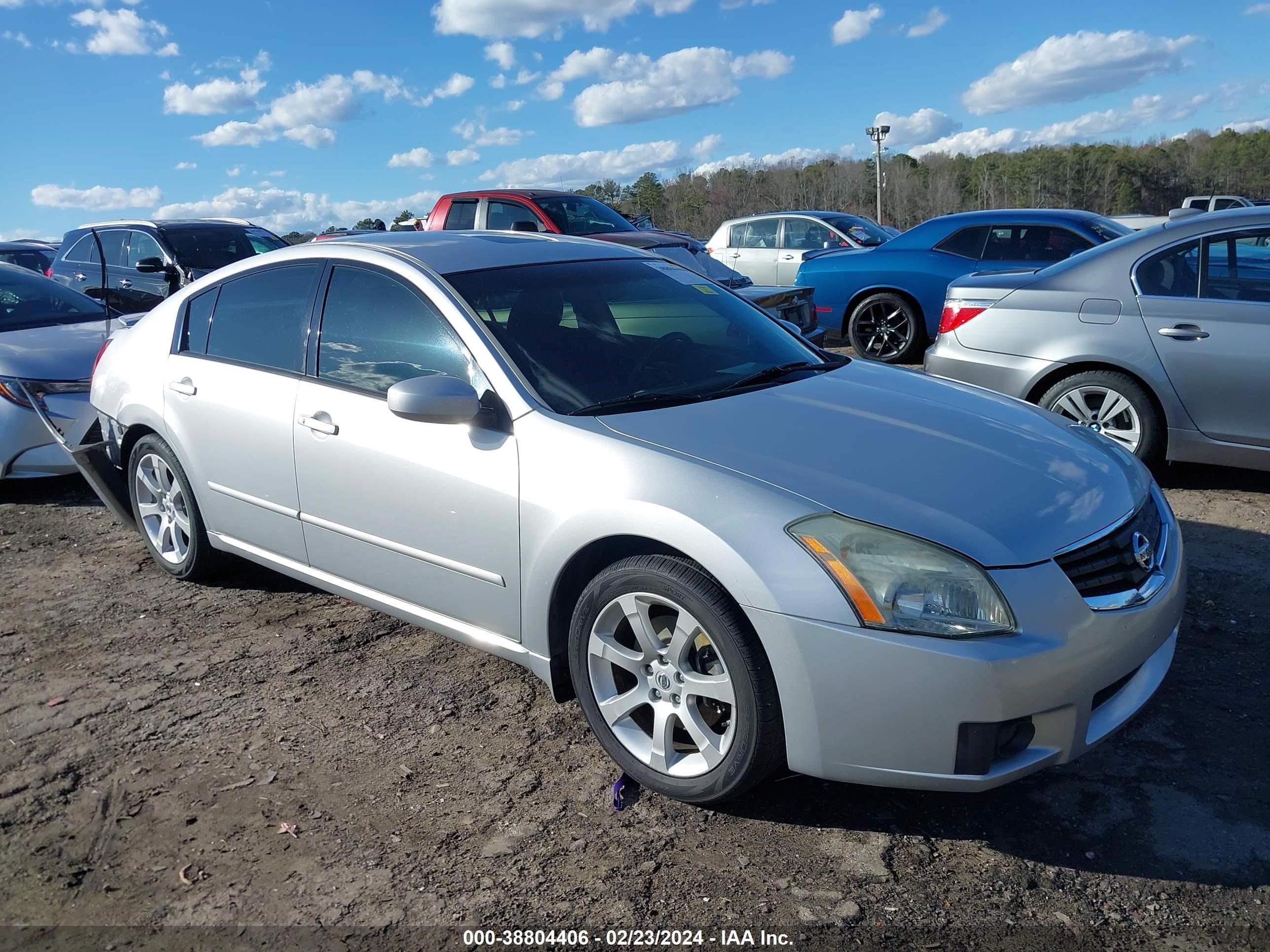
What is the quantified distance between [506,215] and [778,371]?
845cm

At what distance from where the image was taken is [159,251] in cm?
1133

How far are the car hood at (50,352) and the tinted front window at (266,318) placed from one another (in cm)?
256

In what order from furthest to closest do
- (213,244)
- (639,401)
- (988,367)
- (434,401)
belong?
(213,244) → (988,367) → (639,401) → (434,401)

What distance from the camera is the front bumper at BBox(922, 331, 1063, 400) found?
5863 mm

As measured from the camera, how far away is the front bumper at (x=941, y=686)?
2484 mm

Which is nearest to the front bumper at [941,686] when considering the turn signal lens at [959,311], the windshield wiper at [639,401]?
the windshield wiper at [639,401]

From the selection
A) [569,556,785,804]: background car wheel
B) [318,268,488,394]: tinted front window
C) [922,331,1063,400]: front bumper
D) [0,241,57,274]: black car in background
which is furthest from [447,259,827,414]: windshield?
[0,241,57,274]: black car in background

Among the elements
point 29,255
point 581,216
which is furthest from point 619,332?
point 29,255

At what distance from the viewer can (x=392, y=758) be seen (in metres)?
3.28

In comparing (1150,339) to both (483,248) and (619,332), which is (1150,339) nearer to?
(619,332)

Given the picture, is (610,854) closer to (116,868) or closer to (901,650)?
(901,650)

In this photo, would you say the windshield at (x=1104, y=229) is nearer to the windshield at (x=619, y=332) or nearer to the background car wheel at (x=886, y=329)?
the background car wheel at (x=886, y=329)

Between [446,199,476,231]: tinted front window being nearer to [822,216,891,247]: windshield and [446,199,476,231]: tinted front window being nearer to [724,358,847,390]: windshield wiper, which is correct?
[822,216,891,247]: windshield

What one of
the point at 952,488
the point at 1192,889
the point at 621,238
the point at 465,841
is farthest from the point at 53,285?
the point at 1192,889
